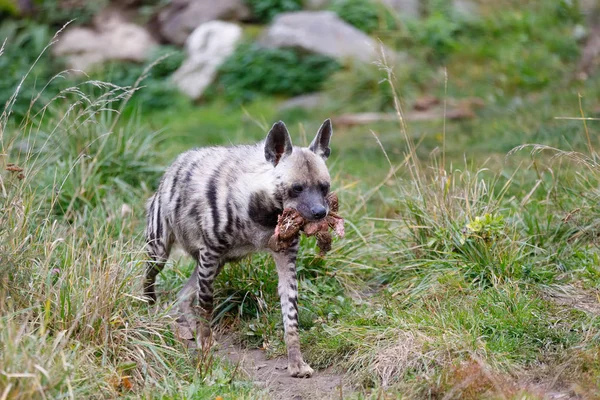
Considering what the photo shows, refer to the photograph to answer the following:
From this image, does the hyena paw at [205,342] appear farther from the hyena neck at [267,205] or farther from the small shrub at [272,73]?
the small shrub at [272,73]

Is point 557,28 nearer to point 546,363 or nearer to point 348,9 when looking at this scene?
point 348,9

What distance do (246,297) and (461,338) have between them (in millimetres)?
1728

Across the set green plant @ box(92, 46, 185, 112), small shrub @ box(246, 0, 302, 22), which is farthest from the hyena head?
small shrub @ box(246, 0, 302, 22)

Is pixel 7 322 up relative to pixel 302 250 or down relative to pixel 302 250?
up

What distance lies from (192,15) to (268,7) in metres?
1.32

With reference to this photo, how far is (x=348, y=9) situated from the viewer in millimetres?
13477

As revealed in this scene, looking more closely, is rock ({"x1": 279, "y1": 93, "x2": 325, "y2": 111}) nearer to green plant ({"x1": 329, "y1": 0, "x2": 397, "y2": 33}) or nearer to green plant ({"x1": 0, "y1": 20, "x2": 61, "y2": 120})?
green plant ({"x1": 329, "y1": 0, "x2": 397, "y2": 33})

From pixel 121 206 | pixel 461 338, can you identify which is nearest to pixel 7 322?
pixel 461 338

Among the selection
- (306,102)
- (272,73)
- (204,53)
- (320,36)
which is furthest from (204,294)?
(204,53)

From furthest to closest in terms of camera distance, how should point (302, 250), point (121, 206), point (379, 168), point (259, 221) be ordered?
point (379, 168) < point (121, 206) < point (302, 250) < point (259, 221)

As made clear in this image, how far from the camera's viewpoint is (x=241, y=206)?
5215 mm

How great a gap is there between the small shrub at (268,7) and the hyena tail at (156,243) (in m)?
8.34

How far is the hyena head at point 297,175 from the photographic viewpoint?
4.93m

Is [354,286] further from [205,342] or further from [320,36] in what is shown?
[320,36]
